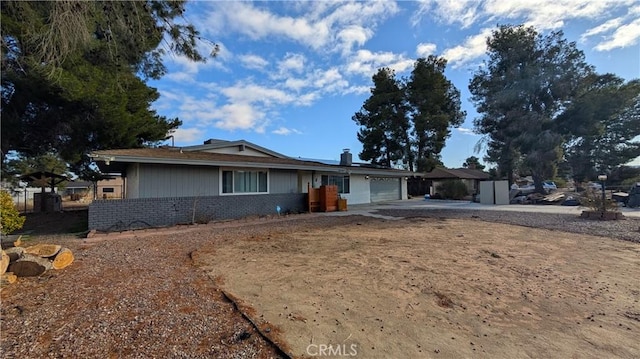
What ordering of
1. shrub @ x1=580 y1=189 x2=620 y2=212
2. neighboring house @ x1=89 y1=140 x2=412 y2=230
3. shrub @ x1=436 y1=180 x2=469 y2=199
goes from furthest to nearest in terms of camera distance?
1. shrub @ x1=436 y1=180 x2=469 y2=199
2. shrub @ x1=580 y1=189 x2=620 y2=212
3. neighboring house @ x1=89 y1=140 x2=412 y2=230

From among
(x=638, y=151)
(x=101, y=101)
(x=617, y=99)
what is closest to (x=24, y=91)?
(x=101, y=101)

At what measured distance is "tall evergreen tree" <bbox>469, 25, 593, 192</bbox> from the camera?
22.7m

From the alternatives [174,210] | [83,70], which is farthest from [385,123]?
[83,70]

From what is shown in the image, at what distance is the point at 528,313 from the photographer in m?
3.43

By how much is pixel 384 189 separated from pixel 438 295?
18.5m

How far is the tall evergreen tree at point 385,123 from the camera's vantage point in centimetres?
3177

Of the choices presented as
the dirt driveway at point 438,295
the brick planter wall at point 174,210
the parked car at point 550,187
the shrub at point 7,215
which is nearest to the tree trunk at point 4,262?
the shrub at point 7,215

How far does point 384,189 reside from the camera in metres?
22.1

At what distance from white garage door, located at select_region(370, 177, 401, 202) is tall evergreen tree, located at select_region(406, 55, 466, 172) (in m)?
9.07

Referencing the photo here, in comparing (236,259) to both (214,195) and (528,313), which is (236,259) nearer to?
(528,313)

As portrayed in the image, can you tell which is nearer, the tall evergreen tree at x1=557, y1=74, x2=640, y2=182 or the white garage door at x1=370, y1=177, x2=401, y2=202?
the white garage door at x1=370, y1=177, x2=401, y2=202

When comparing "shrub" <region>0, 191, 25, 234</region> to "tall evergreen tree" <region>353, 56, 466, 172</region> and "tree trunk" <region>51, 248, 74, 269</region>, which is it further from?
"tall evergreen tree" <region>353, 56, 466, 172</region>

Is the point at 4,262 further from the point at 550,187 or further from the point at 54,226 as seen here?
the point at 550,187

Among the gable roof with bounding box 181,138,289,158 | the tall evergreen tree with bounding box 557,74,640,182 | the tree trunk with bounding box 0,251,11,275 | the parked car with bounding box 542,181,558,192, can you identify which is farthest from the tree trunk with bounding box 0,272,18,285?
the parked car with bounding box 542,181,558,192
